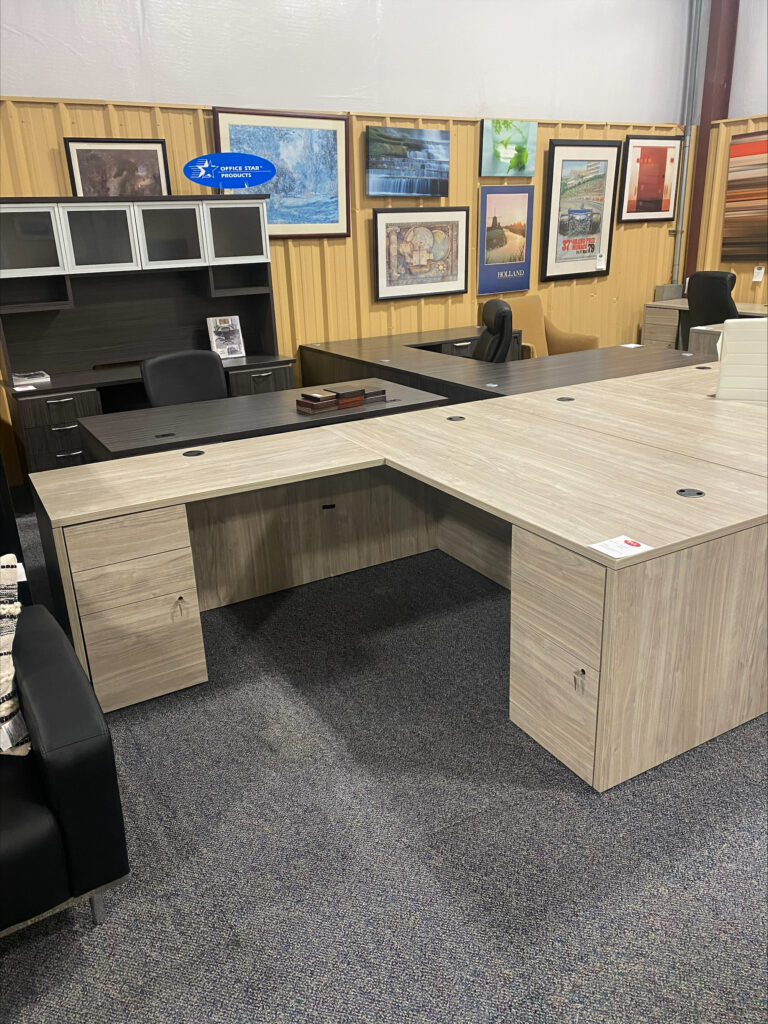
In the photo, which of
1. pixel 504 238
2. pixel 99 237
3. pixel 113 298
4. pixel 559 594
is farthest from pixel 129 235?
pixel 559 594

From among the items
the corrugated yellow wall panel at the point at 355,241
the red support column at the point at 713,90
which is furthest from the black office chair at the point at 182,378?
the red support column at the point at 713,90

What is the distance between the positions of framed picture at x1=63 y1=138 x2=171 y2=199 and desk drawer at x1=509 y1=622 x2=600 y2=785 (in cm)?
365

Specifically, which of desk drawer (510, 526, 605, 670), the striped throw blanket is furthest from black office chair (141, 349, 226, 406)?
desk drawer (510, 526, 605, 670)

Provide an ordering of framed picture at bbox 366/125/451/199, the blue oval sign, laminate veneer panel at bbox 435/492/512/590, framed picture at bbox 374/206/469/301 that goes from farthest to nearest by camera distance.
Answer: framed picture at bbox 374/206/469/301
framed picture at bbox 366/125/451/199
the blue oval sign
laminate veneer panel at bbox 435/492/512/590

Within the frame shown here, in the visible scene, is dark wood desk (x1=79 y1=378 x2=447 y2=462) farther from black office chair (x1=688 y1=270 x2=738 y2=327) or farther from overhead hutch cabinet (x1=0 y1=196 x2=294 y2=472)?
black office chair (x1=688 y1=270 x2=738 y2=327)

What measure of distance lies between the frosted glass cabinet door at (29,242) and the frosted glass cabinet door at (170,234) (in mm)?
470

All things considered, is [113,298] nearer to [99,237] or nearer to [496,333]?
[99,237]

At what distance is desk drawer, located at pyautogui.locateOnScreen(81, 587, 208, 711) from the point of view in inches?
95.9

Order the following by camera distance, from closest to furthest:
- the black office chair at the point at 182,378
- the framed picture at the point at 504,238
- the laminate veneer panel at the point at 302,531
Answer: the laminate veneer panel at the point at 302,531
the black office chair at the point at 182,378
the framed picture at the point at 504,238

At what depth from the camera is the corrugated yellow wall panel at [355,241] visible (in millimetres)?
4461

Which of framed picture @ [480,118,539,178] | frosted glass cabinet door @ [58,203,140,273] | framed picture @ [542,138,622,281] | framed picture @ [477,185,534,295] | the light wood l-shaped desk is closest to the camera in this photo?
the light wood l-shaped desk

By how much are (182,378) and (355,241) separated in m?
2.41

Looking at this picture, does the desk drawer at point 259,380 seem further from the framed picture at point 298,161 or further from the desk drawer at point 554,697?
the desk drawer at point 554,697

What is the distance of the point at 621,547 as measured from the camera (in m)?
1.83
